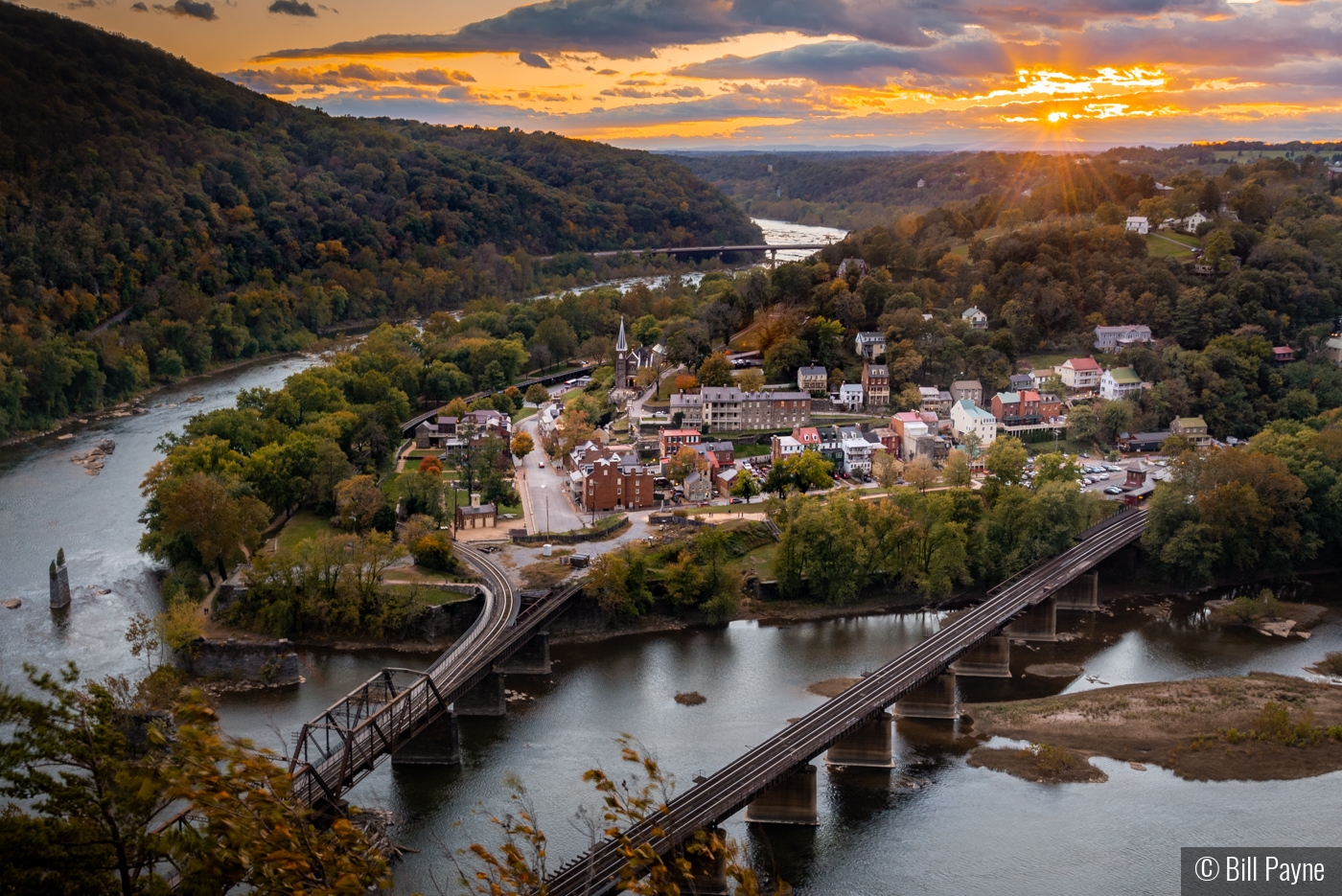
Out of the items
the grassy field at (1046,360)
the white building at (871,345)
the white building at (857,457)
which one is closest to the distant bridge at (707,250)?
the grassy field at (1046,360)

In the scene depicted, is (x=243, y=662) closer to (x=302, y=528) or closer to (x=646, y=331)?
(x=302, y=528)

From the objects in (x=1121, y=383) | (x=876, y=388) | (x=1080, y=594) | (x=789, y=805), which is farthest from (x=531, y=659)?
(x=1121, y=383)

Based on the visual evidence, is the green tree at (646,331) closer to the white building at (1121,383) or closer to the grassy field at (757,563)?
the white building at (1121,383)

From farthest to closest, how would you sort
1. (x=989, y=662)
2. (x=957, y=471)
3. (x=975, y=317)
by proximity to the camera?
(x=975, y=317)
(x=957, y=471)
(x=989, y=662)

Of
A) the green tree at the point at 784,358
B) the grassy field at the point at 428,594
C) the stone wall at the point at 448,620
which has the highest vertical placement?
the green tree at the point at 784,358

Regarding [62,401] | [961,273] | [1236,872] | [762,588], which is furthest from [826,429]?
[62,401]
